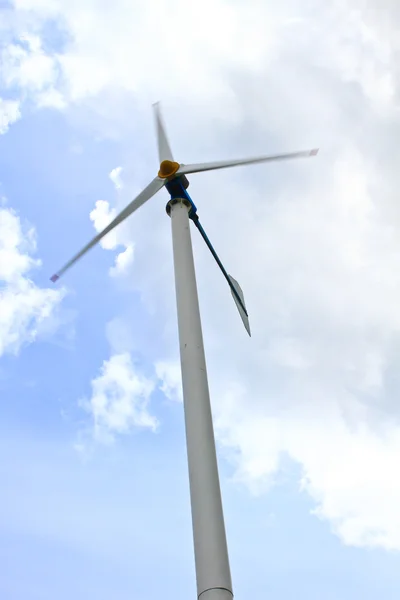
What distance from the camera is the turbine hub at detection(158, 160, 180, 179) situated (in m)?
23.1

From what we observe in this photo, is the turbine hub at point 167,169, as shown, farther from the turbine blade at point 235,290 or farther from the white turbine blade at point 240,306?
→ the white turbine blade at point 240,306

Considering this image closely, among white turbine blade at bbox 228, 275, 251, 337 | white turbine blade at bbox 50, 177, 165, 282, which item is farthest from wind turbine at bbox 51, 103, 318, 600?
white turbine blade at bbox 228, 275, 251, 337

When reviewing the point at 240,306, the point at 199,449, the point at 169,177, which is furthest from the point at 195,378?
the point at 240,306

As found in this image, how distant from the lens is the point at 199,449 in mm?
15078

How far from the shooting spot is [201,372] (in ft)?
54.7

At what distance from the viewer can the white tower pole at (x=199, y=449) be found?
43.0 feet

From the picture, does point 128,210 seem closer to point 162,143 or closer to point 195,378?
point 162,143

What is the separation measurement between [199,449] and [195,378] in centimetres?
215

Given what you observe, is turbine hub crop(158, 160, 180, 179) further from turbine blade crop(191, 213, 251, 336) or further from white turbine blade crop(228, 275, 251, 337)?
white turbine blade crop(228, 275, 251, 337)

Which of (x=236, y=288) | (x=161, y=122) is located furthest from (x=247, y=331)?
(x=161, y=122)

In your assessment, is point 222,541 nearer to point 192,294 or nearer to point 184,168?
point 192,294

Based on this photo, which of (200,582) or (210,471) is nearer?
(200,582)

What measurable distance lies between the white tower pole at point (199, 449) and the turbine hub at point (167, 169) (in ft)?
12.9

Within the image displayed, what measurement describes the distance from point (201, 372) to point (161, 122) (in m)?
14.5
